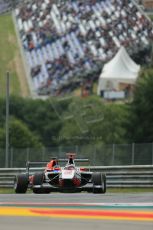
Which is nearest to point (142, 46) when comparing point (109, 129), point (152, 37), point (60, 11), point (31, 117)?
point (152, 37)

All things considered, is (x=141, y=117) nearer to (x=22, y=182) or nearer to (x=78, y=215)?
(x=22, y=182)

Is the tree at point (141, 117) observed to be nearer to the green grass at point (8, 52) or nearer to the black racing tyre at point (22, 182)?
the black racing tyre at point (22, 182)

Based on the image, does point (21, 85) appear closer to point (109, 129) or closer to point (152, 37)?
point (152, 37)

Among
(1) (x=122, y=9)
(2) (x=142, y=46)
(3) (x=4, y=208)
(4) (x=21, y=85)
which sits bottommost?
(3) (x=4, y=208)

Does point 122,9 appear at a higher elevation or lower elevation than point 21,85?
higher

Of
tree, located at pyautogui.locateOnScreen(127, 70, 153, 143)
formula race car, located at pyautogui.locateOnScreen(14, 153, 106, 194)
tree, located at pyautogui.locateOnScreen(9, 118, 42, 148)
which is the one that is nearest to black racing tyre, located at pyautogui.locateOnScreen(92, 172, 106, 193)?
formula race car, located at pyautogui.locateOnScreen(14, 153, 106, 194)

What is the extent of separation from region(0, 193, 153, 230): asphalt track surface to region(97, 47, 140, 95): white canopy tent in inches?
4221

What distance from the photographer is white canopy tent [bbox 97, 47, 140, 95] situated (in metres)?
120

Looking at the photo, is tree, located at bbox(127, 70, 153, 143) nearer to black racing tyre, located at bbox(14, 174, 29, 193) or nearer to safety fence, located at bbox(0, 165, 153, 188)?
safety fence, located at bbox(0, 165, 153, 188)

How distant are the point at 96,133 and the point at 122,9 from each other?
75.2m

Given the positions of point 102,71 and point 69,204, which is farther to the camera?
point 102,71

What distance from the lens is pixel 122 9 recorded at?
144875mm

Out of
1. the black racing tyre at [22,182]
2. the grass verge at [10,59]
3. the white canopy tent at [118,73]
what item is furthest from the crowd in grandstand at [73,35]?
the black racing tyre at [22,182]

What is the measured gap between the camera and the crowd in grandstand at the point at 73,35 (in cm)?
12800
